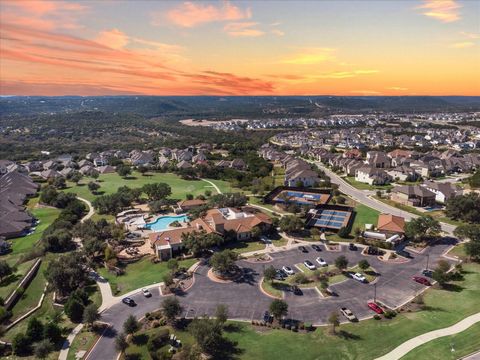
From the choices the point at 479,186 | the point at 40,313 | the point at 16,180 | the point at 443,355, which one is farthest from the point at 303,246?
the point at 16,180

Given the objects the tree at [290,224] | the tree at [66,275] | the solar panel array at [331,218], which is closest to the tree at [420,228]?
the solar panel array at [331,218]

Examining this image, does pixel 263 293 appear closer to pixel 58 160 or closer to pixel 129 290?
pixel 129 290

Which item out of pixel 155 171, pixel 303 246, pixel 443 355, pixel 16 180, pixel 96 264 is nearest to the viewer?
pixel 443 355

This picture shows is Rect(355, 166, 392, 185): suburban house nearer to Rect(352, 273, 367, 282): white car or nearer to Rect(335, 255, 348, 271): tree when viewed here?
Rect(335, 255, 348, 271): tree

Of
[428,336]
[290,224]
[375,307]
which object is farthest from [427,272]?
[290,224]

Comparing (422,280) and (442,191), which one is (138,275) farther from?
(442,191)

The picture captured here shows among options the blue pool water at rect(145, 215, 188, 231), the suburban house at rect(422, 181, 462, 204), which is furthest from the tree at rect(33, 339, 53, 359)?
the suburban house at rect(422, 181, 462, 204)
